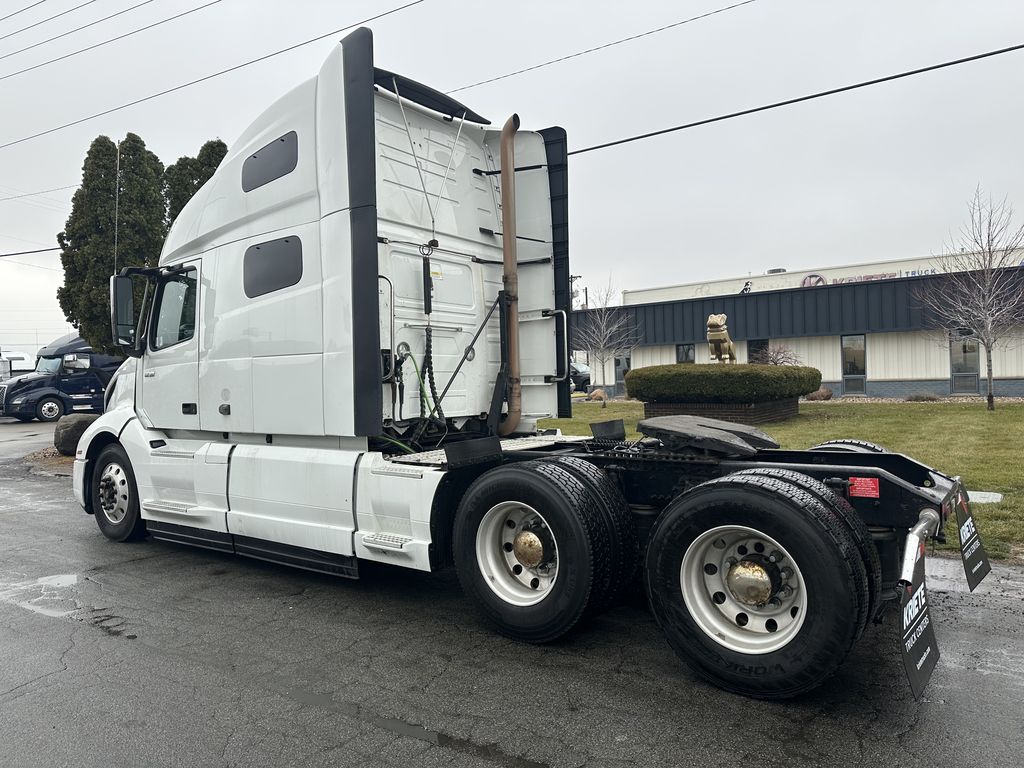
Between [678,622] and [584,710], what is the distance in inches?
25.7

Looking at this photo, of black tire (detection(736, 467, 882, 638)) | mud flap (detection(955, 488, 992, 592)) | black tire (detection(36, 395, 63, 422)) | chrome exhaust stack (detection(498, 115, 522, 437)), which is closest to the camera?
black tire (detection(736, 467, 882, 638))

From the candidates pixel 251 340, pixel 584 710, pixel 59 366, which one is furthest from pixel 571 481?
pixel 59 366

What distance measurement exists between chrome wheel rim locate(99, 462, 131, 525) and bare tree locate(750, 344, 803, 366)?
22.2 m

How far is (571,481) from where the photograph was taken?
4.13 m

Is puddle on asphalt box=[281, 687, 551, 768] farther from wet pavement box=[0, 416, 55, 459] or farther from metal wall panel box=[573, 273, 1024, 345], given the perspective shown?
metal wall panel box=[573, 273, 1024, 345]

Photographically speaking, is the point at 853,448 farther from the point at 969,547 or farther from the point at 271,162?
the point at 271,162

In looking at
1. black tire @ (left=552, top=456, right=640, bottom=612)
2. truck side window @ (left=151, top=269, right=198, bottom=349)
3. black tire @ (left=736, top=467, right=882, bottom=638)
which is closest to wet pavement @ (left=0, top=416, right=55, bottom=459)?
truck side window @ (left=151, top=269, right=198, bottom=349)

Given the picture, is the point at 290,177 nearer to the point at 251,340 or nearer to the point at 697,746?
the point at 251,340

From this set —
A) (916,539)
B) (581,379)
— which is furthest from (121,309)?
(581,379)

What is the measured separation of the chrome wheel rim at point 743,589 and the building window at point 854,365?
24753 millimetres

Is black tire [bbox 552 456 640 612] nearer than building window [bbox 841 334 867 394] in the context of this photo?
Yes

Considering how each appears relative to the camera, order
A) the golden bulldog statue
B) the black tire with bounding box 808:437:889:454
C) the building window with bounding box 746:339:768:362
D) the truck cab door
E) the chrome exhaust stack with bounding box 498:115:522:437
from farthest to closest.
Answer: the building window with bounding box 746:339:768:362 → the golden bulldog statue → the truck cab door → the chrome exhaust stack with bounding box 498:115:522:437 → the black tire with bounding box 808:437:889:454

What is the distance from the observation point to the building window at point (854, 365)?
25.7m

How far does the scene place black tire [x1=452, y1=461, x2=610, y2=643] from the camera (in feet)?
13.0
